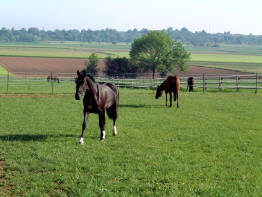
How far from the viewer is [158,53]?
7306 centimetres

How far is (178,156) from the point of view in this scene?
30.5 feet


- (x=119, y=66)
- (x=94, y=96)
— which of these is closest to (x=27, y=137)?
(x=94, y=96)

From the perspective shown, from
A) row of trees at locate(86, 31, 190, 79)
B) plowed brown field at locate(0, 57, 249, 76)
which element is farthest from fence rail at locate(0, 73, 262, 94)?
plowed brown field at locate(0, 57, 249, 76)

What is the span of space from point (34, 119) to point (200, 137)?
7241mm

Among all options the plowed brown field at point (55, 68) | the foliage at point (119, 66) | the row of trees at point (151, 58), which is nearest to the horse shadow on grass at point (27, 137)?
the row of trees at point (151, 58)

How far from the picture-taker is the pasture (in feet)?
23.3

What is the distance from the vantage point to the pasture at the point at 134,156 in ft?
23.3

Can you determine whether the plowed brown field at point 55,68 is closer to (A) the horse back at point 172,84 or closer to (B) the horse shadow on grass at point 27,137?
(A) the horse back at point 172,84

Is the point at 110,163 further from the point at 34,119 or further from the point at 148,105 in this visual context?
the point at 148,105

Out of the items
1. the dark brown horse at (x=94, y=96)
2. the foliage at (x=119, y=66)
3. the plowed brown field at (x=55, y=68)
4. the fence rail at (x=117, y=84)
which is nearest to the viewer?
the dark brown horse at (x=94, y=96)

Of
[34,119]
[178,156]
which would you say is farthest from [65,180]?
[34,119]

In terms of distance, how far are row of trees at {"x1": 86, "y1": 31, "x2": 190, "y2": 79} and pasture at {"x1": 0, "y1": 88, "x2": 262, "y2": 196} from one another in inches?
2082

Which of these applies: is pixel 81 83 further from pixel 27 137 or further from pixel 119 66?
pixel 119 66

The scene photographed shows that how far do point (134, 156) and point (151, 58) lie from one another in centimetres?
6341
